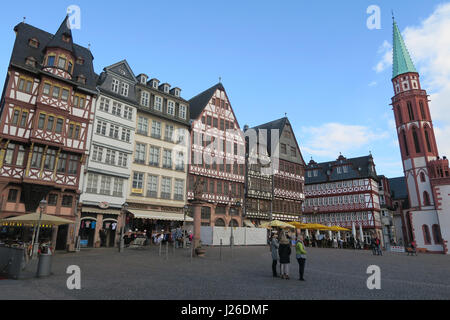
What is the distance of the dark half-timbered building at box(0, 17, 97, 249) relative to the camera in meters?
22.2

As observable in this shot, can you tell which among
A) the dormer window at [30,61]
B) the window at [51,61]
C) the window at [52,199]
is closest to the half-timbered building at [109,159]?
the window at [52,199]

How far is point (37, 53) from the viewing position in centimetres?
2547

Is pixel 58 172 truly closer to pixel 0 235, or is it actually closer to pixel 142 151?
pixel 0 235

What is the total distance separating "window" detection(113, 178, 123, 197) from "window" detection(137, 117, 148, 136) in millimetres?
5669

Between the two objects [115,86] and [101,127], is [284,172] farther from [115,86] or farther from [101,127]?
[101,127]

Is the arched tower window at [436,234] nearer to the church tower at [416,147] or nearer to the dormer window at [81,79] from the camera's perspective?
the church tower at [416,147]

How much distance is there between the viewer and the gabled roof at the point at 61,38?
82.3 feet

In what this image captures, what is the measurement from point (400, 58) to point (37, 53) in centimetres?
5321

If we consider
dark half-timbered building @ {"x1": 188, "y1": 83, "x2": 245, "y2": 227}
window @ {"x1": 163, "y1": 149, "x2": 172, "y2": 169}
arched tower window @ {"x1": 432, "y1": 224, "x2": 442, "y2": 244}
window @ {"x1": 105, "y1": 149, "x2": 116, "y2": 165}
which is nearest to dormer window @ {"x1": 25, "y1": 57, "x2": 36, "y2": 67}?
window @ {"x1": 105, "y1": 149, "x2": 116, "y2": 165}

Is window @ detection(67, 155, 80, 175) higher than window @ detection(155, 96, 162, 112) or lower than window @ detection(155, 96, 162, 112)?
lower

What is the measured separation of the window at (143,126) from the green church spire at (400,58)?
1686 inches

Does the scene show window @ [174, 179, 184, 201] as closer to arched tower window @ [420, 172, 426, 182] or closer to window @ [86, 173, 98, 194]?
window @ [86, 173, 98, 194]
